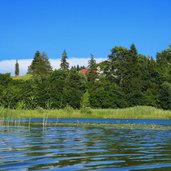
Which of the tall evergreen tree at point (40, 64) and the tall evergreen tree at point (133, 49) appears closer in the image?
the tall evergreen tree at point (133, 49)

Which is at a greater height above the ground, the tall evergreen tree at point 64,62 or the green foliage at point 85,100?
the tall evergreen tree at point 64,62

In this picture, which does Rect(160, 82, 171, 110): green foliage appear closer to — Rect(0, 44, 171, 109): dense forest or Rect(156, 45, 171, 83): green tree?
Rect(0, 44, 171, 109): dense forest

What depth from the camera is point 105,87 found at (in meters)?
83.3

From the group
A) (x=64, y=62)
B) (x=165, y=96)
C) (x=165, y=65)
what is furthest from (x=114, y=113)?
(x=64, y=62)

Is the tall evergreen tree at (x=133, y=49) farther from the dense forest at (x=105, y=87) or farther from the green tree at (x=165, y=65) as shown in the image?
the green tree at (x=165, y=65)

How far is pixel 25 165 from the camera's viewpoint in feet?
38.6

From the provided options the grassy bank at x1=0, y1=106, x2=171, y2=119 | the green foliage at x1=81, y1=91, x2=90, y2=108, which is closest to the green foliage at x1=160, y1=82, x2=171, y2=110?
the green foliage at x1=81, y1=91, x2=90, y2=108

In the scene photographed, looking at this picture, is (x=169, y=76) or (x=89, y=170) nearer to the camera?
(x=89, y=170)

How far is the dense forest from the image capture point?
74.9 meters

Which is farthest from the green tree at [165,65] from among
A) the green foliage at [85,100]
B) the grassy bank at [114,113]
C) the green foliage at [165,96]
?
the grassy bank at [114,113]

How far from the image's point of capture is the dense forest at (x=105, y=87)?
74.9 meters

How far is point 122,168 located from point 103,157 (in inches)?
93.3

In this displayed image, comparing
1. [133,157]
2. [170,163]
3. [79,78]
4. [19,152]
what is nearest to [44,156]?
[19,152]

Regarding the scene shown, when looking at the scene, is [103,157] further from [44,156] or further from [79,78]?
[79,78]
